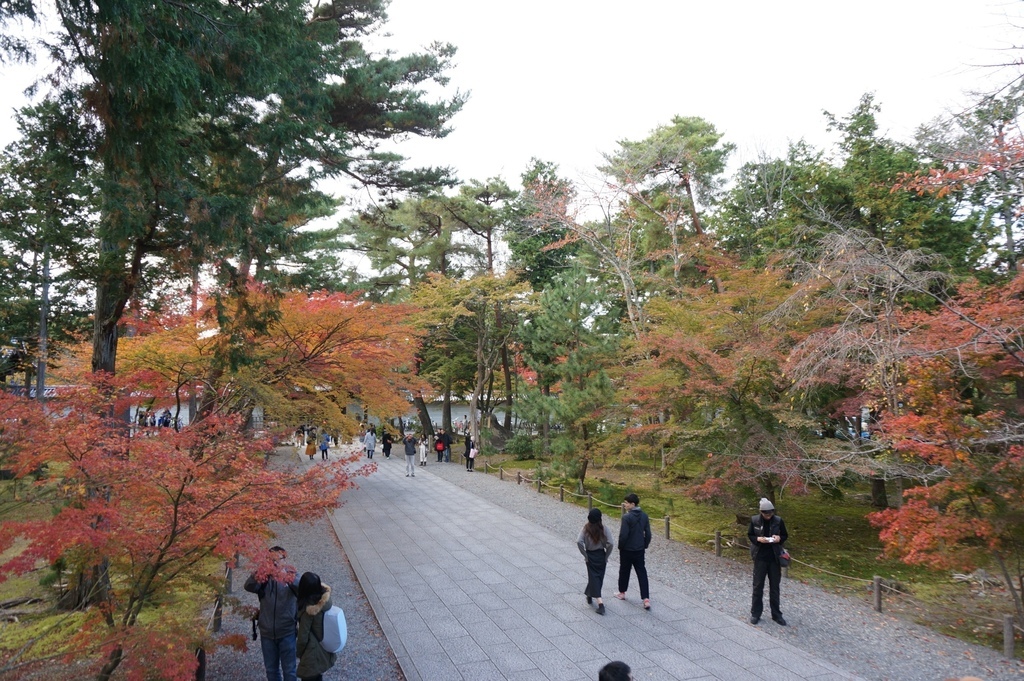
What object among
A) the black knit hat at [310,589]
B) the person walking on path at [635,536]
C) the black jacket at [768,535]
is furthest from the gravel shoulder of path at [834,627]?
the black knit hat at [310,589]

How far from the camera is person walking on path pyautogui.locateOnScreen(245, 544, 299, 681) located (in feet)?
16.9

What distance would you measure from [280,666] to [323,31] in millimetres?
9032

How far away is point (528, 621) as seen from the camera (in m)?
7.15

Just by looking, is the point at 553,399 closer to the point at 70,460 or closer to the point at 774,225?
the point at 774,225

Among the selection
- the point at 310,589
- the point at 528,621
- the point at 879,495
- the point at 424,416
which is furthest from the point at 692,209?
the point at 310,589

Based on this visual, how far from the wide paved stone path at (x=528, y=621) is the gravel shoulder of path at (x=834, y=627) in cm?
31

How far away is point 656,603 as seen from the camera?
305 inches

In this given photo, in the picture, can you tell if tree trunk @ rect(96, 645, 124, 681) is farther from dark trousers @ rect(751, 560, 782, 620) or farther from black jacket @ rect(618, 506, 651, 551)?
dark trousers @ rect(751, 560, 782, 620)

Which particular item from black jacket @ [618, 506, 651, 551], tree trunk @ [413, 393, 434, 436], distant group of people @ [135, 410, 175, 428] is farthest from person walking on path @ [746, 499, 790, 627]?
tree trunk @ [413, 393, 434, 436]

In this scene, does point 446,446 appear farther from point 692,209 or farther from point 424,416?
point 692,209

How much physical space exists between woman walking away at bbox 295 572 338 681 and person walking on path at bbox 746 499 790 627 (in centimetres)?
481

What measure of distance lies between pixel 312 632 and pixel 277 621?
39 centimetres

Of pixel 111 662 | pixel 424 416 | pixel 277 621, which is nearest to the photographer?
pixel 111 662

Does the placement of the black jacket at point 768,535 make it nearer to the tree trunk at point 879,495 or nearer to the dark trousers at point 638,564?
the dark trousers at point 638,564
